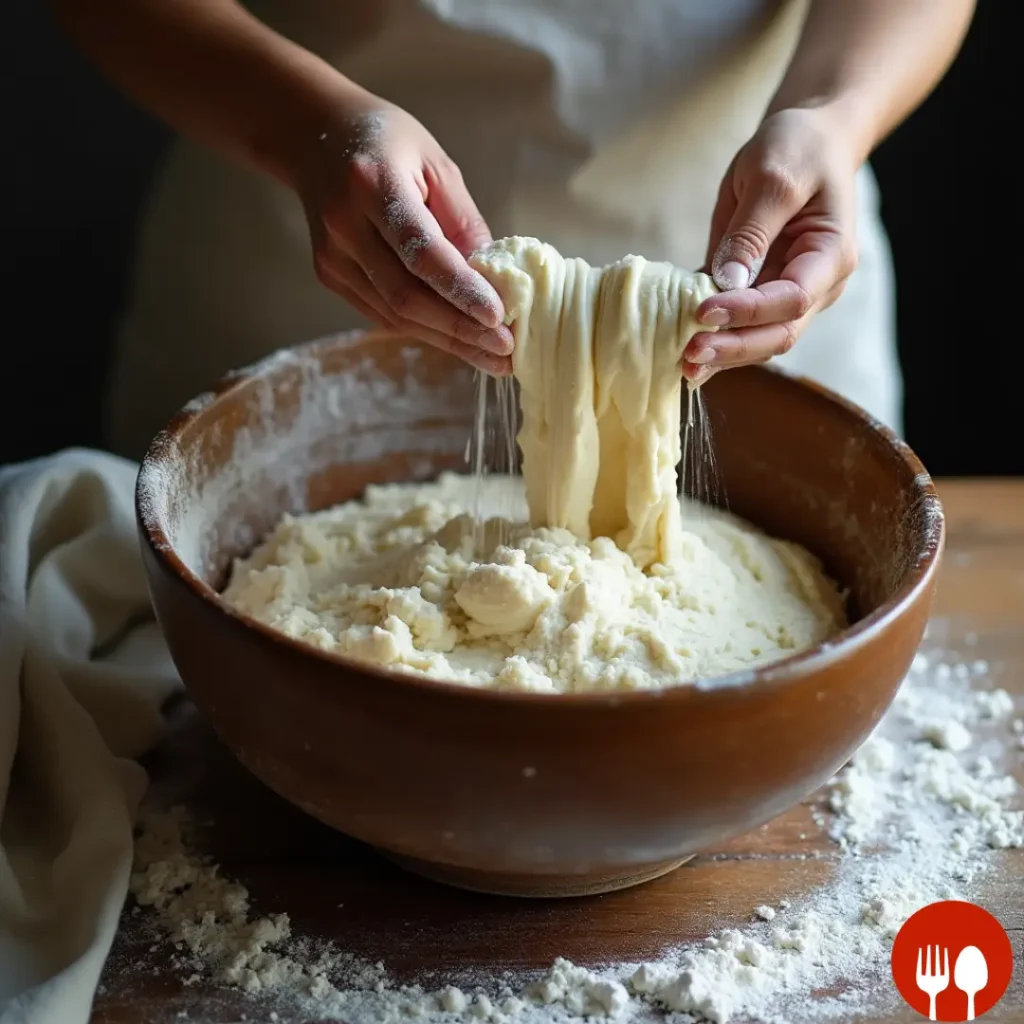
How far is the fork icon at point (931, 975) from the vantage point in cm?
83

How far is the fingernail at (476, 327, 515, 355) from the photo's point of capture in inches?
35.7

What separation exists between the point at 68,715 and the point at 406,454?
41 cm

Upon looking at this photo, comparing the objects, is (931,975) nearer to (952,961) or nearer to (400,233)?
(952,961)

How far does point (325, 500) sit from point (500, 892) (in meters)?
0.44

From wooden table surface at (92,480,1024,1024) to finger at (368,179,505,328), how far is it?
0.41 meters

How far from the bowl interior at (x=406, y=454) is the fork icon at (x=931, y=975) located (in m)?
0.26

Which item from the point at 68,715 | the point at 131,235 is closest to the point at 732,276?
the point at 68,715

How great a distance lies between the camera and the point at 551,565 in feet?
3.11

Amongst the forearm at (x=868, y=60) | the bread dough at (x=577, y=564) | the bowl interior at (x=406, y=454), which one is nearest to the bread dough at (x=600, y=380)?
the bread dough at (x=577, y=564)

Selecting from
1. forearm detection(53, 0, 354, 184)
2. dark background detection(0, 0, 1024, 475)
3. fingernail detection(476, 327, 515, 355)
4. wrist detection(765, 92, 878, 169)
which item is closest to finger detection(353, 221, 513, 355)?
fingernail detection(476, 327, 515, 355)

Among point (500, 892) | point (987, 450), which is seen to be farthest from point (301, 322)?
point (987, 450)

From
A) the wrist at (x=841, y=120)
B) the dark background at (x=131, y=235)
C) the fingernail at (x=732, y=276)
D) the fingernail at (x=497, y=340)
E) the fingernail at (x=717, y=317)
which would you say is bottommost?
the dark background at (x=131, y=235)

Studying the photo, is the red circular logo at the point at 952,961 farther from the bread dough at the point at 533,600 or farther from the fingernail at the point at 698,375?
the fingernail at the point at 698,375

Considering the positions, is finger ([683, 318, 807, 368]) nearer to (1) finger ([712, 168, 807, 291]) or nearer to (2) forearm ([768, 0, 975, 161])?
(1) finger ([712, 168, 807, 291])
